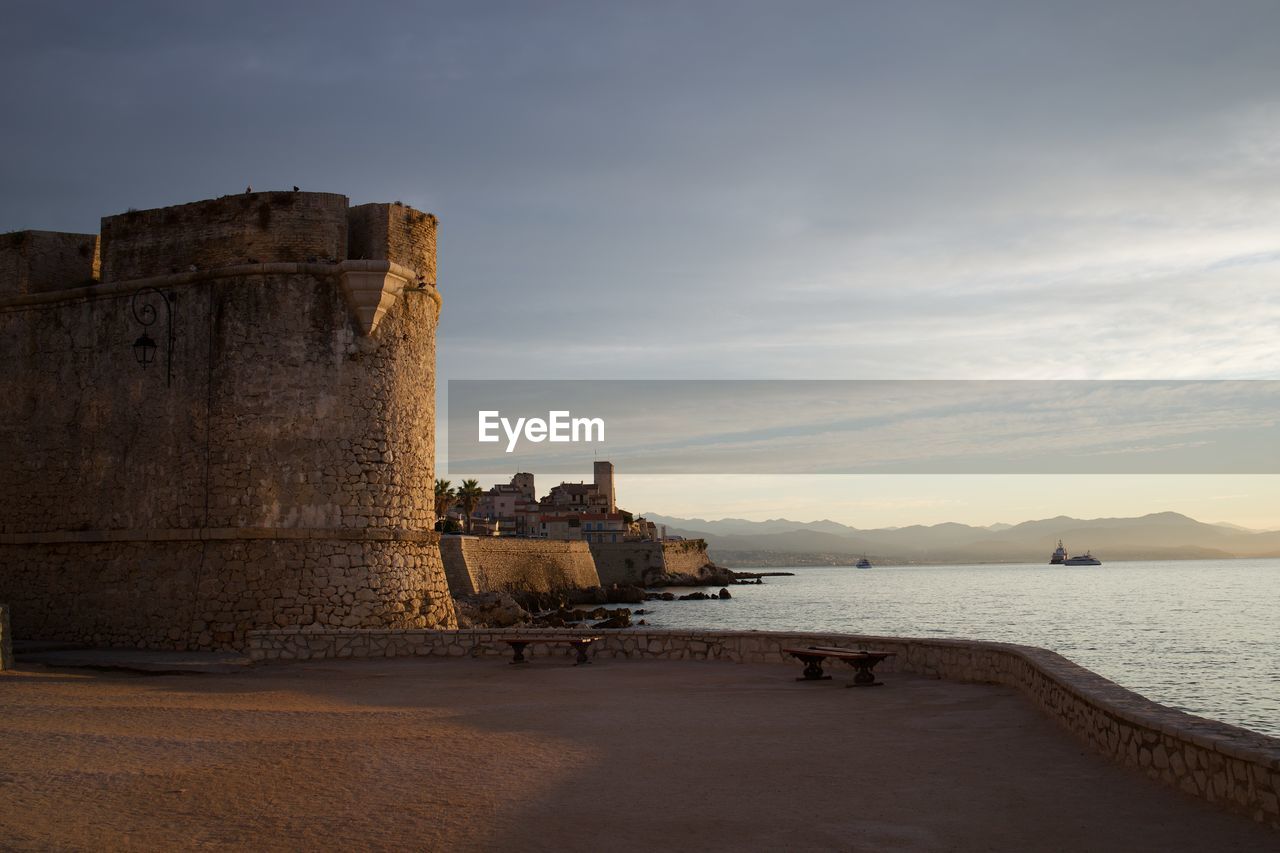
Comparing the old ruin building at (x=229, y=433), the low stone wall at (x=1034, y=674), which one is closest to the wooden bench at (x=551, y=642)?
the low stone wall at (x=1034, y=674)

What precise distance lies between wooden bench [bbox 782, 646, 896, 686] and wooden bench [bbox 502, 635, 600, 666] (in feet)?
10.2

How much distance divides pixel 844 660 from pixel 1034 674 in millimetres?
2538

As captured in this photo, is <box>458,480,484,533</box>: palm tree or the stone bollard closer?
the stone bollard

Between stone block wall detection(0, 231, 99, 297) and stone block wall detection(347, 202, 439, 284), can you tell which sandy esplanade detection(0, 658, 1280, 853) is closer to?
stone block wall detection(347, 202, 439, 284)

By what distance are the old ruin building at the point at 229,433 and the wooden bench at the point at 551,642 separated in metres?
3.61

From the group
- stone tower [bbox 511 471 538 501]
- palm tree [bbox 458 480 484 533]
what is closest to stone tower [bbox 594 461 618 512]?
stone tower [bbox 511 471 538 501]

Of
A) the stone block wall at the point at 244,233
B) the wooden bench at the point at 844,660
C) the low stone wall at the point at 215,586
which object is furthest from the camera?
the stone block wall at the point at 244,233

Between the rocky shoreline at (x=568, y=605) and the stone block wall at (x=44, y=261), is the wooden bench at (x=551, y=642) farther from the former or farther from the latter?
the stone block wall at (x=44, y=261)

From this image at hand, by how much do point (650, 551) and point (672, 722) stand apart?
8298cm

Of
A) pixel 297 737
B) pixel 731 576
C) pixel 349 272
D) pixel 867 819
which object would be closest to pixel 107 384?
pixel 349 272

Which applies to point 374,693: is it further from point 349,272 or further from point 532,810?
point 349,272

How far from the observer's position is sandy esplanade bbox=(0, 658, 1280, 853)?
6211 mm

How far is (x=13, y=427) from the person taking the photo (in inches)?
771

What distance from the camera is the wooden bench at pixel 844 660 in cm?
1237
